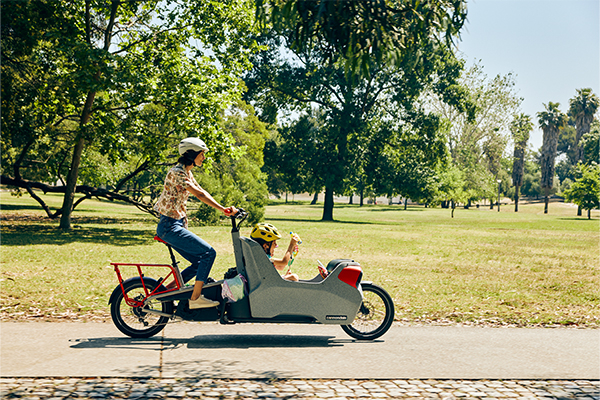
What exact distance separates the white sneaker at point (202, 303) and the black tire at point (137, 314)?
0.95 ft

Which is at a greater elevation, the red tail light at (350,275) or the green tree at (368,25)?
the green tree at (368,25)

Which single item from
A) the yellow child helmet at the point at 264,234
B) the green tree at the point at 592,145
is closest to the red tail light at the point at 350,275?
the yellow child helmet at the point at 264,234

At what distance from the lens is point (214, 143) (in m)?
19.4

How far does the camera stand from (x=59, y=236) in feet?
57.5

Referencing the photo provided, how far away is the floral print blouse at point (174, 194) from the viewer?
17.9 feet

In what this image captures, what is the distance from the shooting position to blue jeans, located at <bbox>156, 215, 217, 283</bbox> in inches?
215

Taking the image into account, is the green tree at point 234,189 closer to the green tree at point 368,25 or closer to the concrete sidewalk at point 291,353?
the concrete sidewalk at point 291,353

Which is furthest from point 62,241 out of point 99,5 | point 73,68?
point 99,5

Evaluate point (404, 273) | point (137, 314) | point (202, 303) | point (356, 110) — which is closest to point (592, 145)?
point (356, 110)

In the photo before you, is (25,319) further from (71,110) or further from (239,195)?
(239,195)

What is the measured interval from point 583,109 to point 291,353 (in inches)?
3345

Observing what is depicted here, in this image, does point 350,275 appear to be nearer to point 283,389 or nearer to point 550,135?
point 283,389

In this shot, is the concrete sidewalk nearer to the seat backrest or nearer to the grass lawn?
the seat backrest

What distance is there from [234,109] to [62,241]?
2638cm
